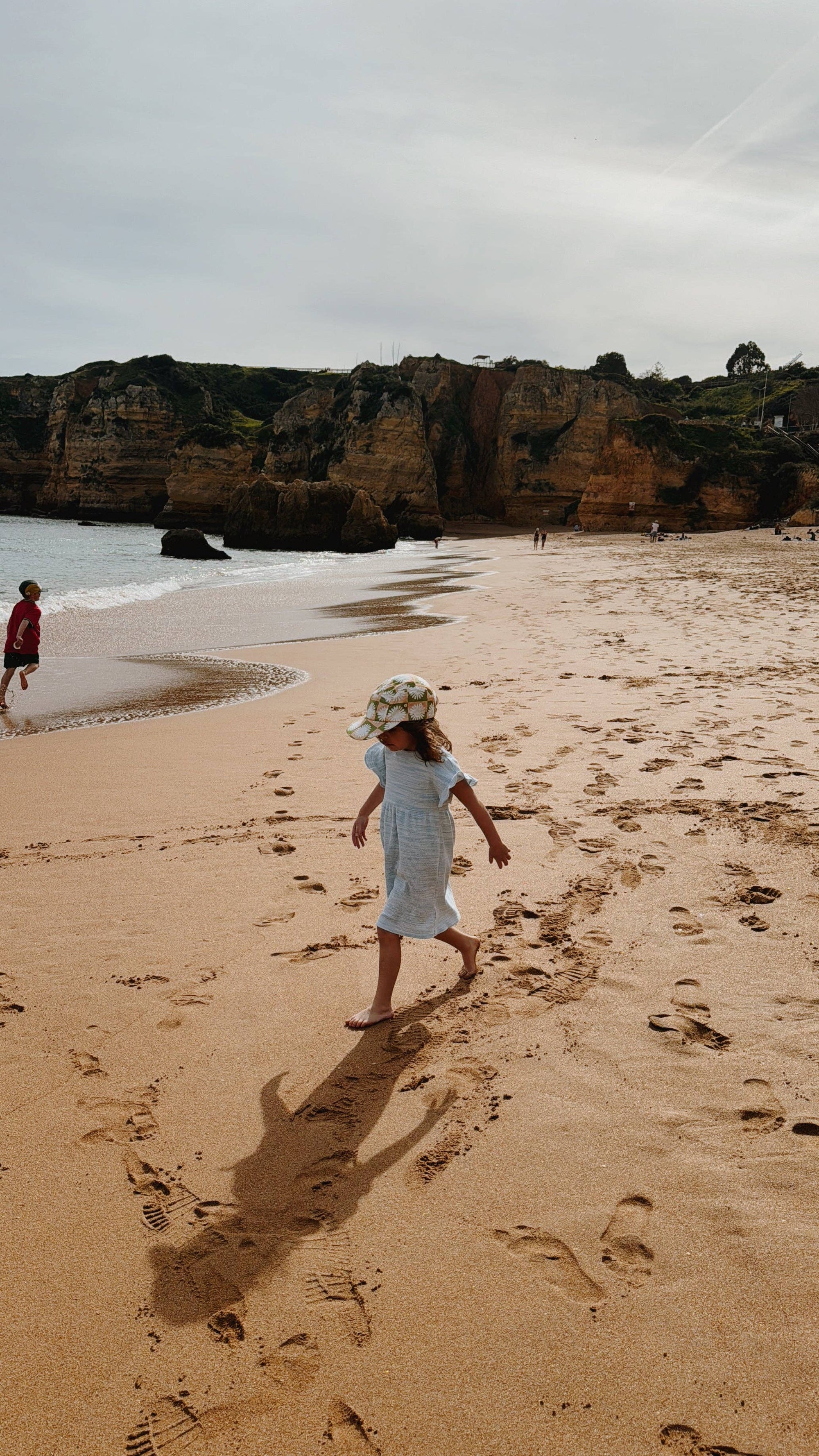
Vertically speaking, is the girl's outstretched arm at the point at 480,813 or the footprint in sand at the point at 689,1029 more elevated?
the girl's outstretched arm at the point at 480,813

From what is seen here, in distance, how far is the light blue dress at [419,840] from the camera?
3170mm

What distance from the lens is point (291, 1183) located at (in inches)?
92.8

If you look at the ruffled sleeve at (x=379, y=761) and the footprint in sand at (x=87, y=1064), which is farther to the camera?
the ruffled sleeve at (x=379, y=761)

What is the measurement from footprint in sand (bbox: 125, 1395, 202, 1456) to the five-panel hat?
1.93 metres

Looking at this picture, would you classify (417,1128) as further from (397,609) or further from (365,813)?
(397,609)

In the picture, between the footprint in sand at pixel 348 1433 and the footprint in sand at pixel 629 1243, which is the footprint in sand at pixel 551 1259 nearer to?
the footprint in sand at pixel 629 1243

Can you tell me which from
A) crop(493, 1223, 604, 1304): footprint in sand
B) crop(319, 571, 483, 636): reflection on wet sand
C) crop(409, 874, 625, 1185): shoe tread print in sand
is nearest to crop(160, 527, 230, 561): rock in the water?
crop(319, 571, 483, 636): reflection on wet sand

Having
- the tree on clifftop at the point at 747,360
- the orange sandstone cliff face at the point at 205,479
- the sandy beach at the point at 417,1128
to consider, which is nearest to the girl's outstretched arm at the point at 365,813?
the sandy beach at the point at 417,1128

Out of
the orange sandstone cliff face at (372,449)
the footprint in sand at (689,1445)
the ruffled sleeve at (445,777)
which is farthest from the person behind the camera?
the orange sandstone cliff face at (372,449)

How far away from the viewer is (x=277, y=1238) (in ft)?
→ 7.08

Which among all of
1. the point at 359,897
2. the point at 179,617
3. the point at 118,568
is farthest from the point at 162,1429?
the point at 118,568

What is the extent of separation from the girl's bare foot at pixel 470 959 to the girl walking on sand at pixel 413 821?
0.41ft

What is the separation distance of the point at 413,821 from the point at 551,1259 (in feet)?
5.03

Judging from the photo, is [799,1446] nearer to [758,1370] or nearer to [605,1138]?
[758,1370]
